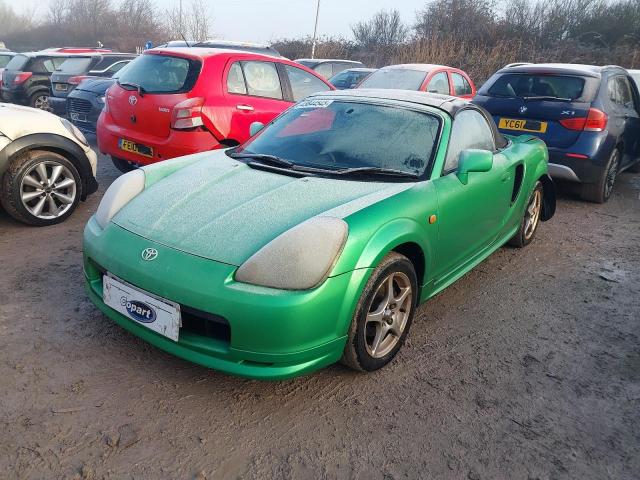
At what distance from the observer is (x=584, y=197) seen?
21.2 feet

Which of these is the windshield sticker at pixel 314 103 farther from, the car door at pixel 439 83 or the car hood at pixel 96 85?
the car hood at pixel 96 85

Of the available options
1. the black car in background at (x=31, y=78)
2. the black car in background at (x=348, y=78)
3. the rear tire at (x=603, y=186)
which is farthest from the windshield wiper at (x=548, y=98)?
the black car in background at (x=31, y=78)

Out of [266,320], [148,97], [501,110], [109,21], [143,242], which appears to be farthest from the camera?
[109,21]

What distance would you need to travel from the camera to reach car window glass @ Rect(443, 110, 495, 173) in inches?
133

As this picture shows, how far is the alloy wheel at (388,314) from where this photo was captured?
2.78 m

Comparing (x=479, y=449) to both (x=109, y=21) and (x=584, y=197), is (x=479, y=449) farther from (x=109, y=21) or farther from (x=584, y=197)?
(x=109, y=21)

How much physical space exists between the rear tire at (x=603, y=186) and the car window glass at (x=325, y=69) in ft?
27.5

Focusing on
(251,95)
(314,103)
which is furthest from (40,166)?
(314,103)

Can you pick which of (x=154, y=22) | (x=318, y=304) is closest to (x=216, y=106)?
(x=318, y=304)

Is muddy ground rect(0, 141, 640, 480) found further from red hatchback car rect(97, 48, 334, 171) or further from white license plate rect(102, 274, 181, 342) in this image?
red hatchback car rect(97, 48, 334, 171)

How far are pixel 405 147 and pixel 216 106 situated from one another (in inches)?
112

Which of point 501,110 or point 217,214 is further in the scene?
point 501,110

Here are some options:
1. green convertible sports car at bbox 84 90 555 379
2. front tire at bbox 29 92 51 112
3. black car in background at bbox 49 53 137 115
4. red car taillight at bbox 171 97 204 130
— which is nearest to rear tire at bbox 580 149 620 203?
green convertible sports car at bbox 84 90 555 379

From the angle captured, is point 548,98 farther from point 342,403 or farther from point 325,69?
point 325,69
